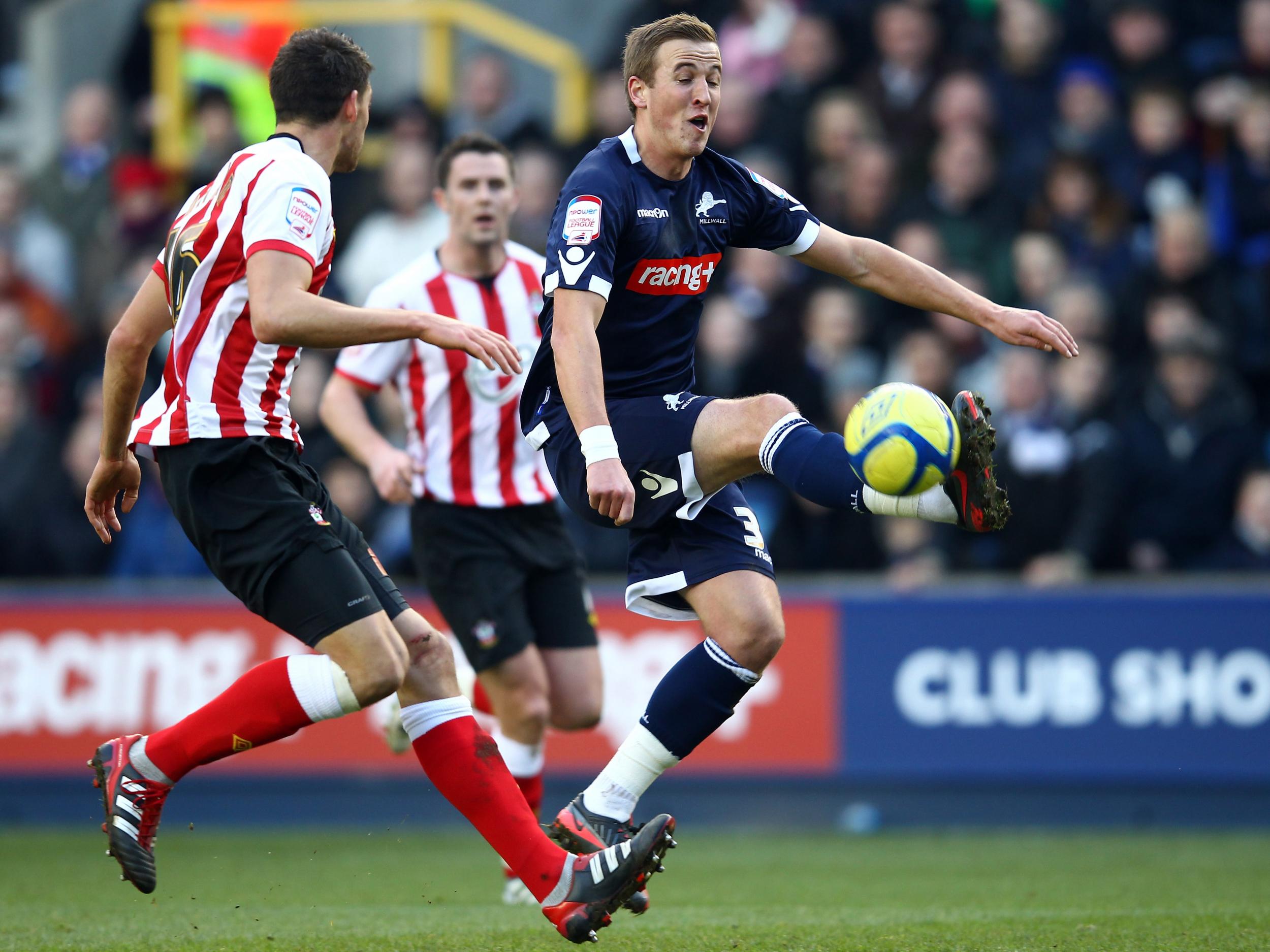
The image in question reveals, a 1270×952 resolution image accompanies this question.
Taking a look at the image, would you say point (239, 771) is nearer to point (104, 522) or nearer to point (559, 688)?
point (559, 688)

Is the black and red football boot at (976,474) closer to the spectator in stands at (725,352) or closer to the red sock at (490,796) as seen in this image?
the red sock at (490,796)

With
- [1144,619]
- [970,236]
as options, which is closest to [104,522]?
[1144,619]

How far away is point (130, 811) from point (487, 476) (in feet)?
7.92

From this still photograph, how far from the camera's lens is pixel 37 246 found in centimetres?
1207

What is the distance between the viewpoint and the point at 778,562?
Answer: 9.58m

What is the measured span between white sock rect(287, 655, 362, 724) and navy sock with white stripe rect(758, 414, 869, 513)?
52.0 inches

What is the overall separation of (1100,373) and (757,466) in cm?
527

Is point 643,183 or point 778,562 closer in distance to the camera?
point 643,183

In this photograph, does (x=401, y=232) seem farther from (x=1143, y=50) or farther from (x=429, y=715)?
(x=429, y=715)

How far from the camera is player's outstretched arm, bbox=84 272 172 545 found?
4598 millimetres

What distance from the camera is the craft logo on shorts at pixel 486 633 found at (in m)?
6.53

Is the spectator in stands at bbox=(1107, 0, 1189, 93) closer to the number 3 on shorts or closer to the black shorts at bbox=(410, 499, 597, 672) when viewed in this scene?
the black shorts at bbox=(410, 499, 597, 672)

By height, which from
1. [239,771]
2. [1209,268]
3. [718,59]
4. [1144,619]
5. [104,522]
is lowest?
[239,771]

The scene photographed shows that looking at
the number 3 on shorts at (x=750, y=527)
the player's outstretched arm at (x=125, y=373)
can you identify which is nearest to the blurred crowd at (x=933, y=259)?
the number 3 on shorts at (x=750, y=527)
